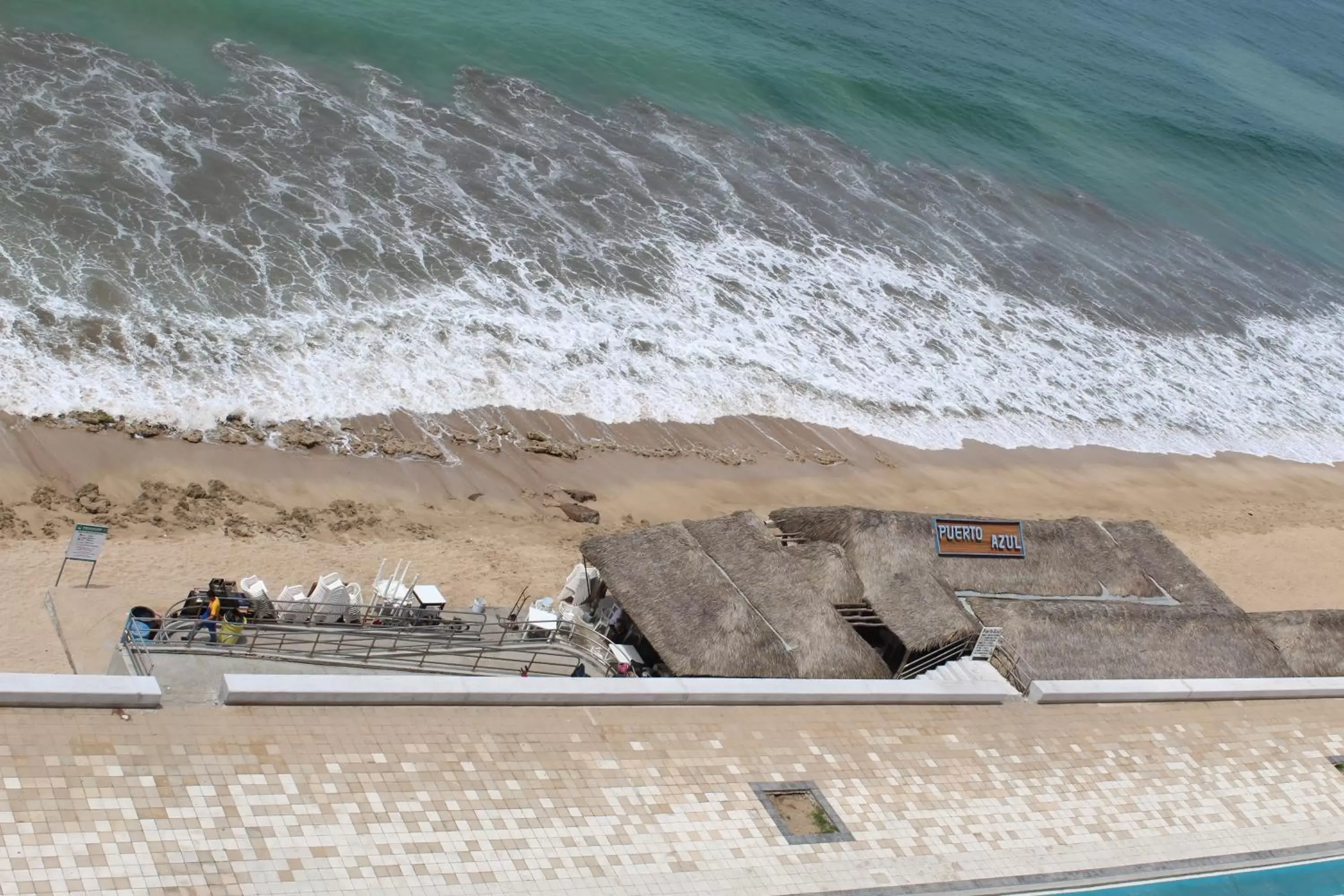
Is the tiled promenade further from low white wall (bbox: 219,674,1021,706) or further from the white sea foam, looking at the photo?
the white sea foam

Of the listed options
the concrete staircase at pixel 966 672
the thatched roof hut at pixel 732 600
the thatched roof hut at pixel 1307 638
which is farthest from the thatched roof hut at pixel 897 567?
the thatched roof hut at pixel 1307 638

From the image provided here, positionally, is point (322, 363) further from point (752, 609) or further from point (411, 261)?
point (752, 609)

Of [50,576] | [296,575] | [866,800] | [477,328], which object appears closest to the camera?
[866,800]

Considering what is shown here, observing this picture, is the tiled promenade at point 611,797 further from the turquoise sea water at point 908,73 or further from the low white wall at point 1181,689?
Answer: the turquoise sea water at point 908,73

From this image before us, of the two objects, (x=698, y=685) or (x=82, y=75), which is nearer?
(x=698, y=685)

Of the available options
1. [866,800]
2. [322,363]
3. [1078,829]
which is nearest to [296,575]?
[322,363]

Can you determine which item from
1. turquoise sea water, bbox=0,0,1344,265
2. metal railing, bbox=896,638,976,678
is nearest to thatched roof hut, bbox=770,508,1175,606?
metal railing, bbox=896,638,976,678

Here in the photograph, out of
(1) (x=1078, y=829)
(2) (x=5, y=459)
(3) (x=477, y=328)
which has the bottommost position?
(2) (x=5, y=459)
